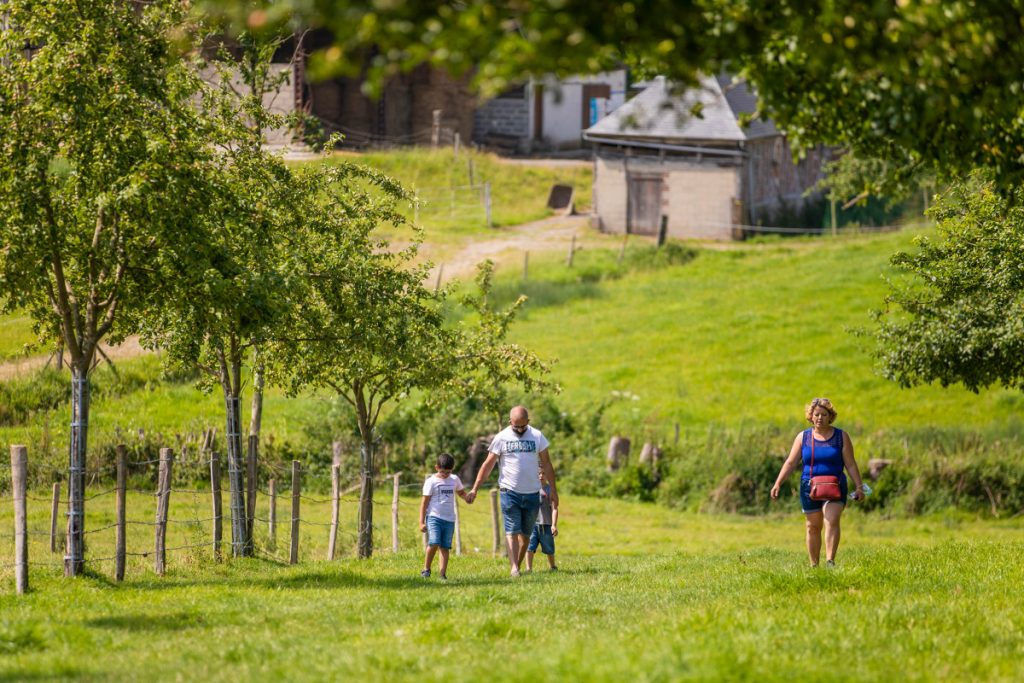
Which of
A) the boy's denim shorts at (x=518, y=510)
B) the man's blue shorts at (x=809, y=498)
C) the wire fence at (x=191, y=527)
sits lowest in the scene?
the wire fence at (x=191, y=527)

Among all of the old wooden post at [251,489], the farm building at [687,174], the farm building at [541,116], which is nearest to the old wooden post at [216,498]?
the old wooden post at [251,489]

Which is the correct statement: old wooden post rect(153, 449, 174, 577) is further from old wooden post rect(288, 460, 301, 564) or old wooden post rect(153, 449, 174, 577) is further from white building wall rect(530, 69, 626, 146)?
white building wall rect(530, 69, 626, 146)

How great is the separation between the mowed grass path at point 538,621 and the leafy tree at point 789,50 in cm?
326

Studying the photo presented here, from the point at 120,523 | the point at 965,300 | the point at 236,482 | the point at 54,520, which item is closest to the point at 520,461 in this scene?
the point at 120,523

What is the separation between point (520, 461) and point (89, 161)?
17.9 feet

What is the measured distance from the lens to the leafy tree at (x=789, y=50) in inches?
268

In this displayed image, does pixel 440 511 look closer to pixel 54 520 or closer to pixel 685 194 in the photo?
pixel 54 520

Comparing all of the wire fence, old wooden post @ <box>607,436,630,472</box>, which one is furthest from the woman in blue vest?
old wooden post @ <box>607,436,630,472</box>

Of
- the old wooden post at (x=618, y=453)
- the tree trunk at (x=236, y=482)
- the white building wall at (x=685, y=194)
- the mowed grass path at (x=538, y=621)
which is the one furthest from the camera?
the white building wall at (x=685, y=194)

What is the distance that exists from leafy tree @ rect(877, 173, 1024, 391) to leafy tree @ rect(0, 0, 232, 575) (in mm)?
9503

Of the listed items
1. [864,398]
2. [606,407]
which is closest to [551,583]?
[606,407]

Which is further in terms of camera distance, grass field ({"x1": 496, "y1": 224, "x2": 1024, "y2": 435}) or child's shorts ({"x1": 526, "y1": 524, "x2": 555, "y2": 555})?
grass field ({"x1": 496, "y1": 224, "x2": 1024, "y2": 435})

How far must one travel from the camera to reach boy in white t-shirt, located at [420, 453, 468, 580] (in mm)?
14766

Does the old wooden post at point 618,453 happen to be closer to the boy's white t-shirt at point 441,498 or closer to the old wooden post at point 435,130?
the boy's white t-shirt at point 441,498
